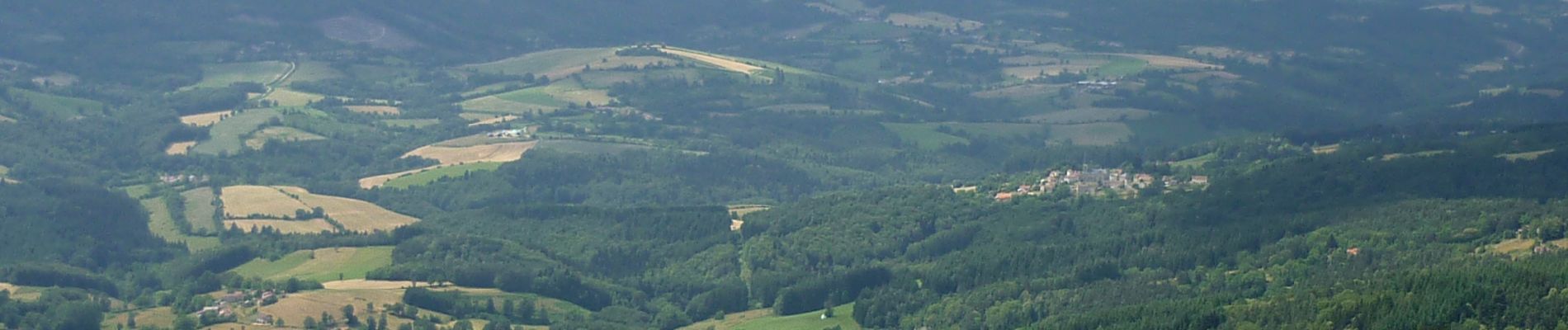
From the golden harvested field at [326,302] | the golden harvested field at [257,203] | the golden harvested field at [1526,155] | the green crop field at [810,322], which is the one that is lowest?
the golden harvested field at [257,203]

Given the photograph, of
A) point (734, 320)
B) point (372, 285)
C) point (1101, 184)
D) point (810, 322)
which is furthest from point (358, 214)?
point (810, 322)

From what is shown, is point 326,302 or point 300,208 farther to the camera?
point 300,208

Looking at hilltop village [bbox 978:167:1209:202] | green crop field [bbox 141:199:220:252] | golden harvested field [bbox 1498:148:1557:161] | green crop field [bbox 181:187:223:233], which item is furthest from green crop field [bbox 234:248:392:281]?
golden harvested field [bbox 1498:148:1557:161]

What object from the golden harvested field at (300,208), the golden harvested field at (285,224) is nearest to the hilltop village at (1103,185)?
the golden harvested field at (300,208)

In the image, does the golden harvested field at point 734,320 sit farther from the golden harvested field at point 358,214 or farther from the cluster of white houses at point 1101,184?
the golden harvested field at point 358,214

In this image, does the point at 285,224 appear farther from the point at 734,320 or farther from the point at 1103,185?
the point at 1103,185
